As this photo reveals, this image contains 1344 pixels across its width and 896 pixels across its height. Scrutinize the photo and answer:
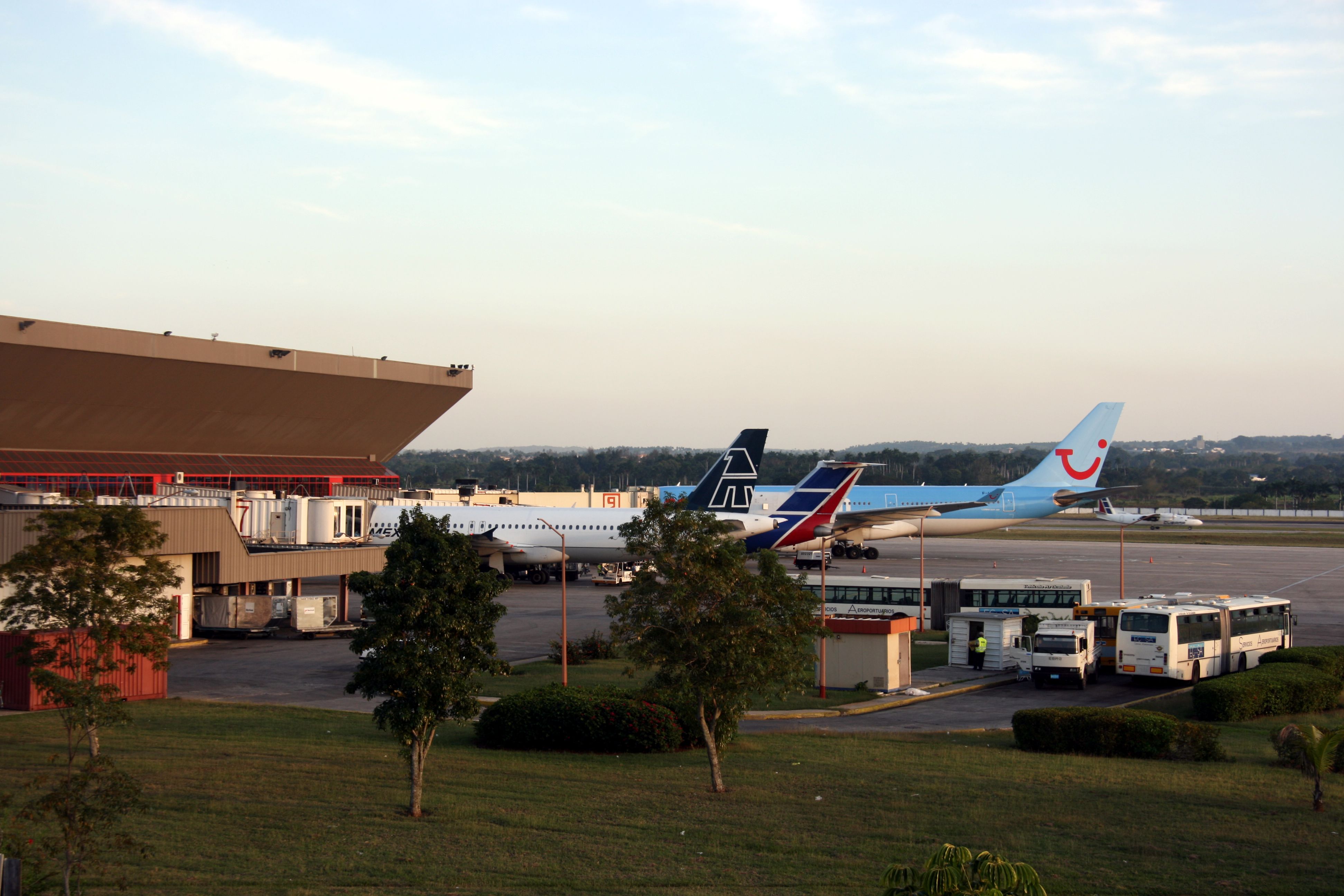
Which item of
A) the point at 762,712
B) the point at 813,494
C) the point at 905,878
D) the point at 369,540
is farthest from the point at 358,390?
the point at 905,878

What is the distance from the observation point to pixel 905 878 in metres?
9.81

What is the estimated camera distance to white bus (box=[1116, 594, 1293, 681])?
36.1m

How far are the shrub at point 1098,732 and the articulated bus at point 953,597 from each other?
59.1 ft

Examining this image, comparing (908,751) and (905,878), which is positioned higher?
(905,878)

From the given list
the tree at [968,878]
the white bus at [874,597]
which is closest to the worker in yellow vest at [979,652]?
the white bus at [874,597]

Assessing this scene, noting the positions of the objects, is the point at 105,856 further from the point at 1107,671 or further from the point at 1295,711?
the point at 1107,671

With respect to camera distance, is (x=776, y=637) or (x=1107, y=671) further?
(x=1107, y=671)

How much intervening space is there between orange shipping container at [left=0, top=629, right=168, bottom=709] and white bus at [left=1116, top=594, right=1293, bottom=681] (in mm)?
30010

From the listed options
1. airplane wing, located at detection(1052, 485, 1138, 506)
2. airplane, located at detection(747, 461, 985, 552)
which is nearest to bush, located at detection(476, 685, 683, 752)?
airplane, located at detection(747, 461, 985, 552)

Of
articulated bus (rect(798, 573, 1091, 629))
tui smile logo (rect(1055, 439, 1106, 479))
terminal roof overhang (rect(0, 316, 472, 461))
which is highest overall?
terminal roof overhang (rect(0, 316, 472, 461))

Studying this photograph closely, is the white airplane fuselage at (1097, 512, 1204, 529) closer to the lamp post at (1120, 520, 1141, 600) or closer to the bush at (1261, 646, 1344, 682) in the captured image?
the lamp post at (1120, 520, 1141, 600)

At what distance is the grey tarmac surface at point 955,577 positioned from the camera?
33.3m

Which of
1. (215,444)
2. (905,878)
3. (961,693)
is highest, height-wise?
(215,444)

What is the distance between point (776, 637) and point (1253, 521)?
148718 mm
